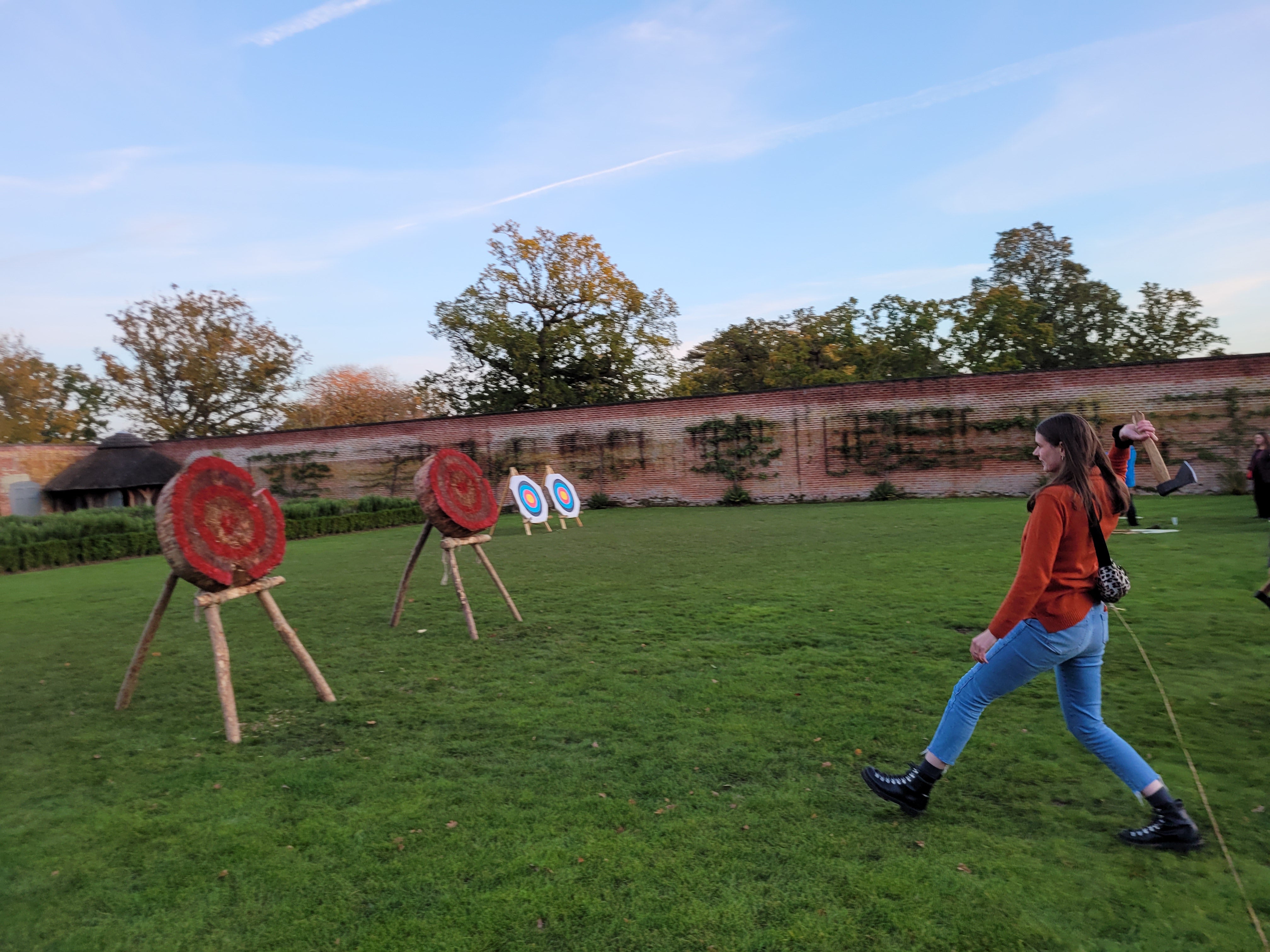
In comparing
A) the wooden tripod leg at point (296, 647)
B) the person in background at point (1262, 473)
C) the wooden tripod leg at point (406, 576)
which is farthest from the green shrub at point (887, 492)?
the wooden tripod leg at point (296, 647)

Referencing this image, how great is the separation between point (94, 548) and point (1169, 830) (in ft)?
65.8

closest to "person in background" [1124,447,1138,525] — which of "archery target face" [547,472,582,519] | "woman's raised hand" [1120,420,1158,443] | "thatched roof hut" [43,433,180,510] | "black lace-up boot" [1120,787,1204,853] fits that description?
"woman's raised hand" [1120,420,1158,443]

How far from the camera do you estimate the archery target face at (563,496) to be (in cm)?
1977

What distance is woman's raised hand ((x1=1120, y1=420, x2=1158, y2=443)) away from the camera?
386cm

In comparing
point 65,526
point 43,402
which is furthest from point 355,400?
point 65,526

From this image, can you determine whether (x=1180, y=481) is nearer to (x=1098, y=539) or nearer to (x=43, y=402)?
(x=1098, y=539)

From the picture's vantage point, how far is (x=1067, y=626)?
3.10 meters

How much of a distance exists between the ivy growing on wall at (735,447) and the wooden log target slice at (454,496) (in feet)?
56.5

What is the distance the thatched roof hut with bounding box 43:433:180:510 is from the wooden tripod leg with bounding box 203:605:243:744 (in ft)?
86.0

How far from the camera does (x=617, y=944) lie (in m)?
2.66

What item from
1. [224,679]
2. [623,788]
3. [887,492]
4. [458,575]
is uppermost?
[458,575]

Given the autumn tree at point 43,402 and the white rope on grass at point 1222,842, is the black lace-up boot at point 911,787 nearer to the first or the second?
the white rope on grass at point 1222,842

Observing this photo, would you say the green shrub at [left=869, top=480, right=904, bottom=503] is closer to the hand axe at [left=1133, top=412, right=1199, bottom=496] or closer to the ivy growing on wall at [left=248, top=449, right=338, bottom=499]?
the ivy growing on wall at [left=248, top=449, right=338, bottom=499]

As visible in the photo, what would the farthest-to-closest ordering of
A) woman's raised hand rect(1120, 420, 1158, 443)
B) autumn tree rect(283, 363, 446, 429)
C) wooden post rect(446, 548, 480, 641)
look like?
autumn tree rect(283, 363, 446, 429), wooden post rect(446, 548, 480, 641), woman's raised hand rect(1120, 420, 1158, 443)
